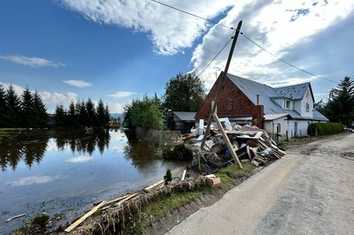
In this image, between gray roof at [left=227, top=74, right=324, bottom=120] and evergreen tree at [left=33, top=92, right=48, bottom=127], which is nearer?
gray roof at [left=227, top=74, right=324, bottom=120]

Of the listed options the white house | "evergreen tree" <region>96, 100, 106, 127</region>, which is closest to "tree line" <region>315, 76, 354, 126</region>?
the white house

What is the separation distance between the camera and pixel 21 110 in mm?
51469

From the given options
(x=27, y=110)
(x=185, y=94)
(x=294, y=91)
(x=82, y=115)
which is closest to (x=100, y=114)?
(x=82, y=115)

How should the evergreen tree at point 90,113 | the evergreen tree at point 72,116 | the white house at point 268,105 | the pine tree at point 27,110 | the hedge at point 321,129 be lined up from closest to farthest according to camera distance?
the white house at point 268,105 < the hedge at point 321,129 < the pine tree at point 27,110 < the evergreen tree at point 72,116 < the evergreen tree at point 90,113

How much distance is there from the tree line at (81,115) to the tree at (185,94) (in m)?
22.8

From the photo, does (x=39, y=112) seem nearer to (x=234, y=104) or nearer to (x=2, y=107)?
(x=2, y=107)

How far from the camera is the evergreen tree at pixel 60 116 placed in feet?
201

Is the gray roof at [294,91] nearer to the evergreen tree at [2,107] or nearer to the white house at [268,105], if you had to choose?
the white house at [268,105]

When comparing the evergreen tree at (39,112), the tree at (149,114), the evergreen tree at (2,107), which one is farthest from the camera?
the evergreen tree at (39,112)

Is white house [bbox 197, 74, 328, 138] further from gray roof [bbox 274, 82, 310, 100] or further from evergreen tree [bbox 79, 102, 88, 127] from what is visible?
evergreen tree [bbox 79, 102, 88, 127]

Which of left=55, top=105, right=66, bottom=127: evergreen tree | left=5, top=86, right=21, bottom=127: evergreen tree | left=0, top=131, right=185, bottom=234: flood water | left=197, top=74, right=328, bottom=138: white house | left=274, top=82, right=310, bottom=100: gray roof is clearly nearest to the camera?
left=0, top=131, right=185, bottom=234: flood water

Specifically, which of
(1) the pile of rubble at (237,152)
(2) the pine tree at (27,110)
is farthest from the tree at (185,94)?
(1) the pile of rubble at (237,152)

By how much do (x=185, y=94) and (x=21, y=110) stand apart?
38.5 m

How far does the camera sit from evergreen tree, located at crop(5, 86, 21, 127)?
49.4m
